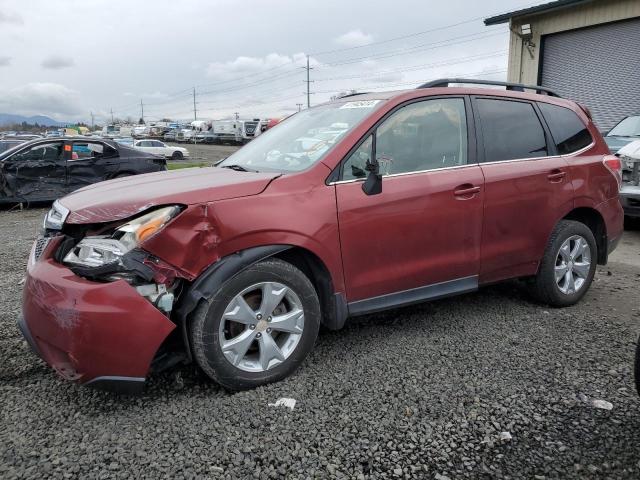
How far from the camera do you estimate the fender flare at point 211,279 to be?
8.66 ft

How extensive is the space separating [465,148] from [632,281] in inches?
108

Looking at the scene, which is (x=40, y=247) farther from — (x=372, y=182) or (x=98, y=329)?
(x=372, y=182)

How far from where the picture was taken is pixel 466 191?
3.55 m

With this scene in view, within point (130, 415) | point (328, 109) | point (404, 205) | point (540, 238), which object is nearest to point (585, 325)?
point (540, 238)

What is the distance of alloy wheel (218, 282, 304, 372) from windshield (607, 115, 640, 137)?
27.6 feet

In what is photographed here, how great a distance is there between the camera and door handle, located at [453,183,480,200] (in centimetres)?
351

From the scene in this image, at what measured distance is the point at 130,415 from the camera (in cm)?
267

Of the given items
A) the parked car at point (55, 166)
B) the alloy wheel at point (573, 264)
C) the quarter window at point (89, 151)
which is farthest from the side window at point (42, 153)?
the alloy wheel at point (573, 264)

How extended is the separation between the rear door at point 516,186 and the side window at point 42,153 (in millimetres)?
9383

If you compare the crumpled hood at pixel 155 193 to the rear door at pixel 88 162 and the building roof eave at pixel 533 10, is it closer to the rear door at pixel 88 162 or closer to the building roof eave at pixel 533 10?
the rear door at pixel 88 162

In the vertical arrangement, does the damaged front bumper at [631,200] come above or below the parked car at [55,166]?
below

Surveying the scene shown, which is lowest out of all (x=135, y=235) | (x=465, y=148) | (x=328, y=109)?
(x=135, y=235)

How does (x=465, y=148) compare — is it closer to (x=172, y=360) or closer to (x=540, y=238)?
(x=540, y=238)

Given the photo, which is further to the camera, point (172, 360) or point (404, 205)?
point (404, 205)
